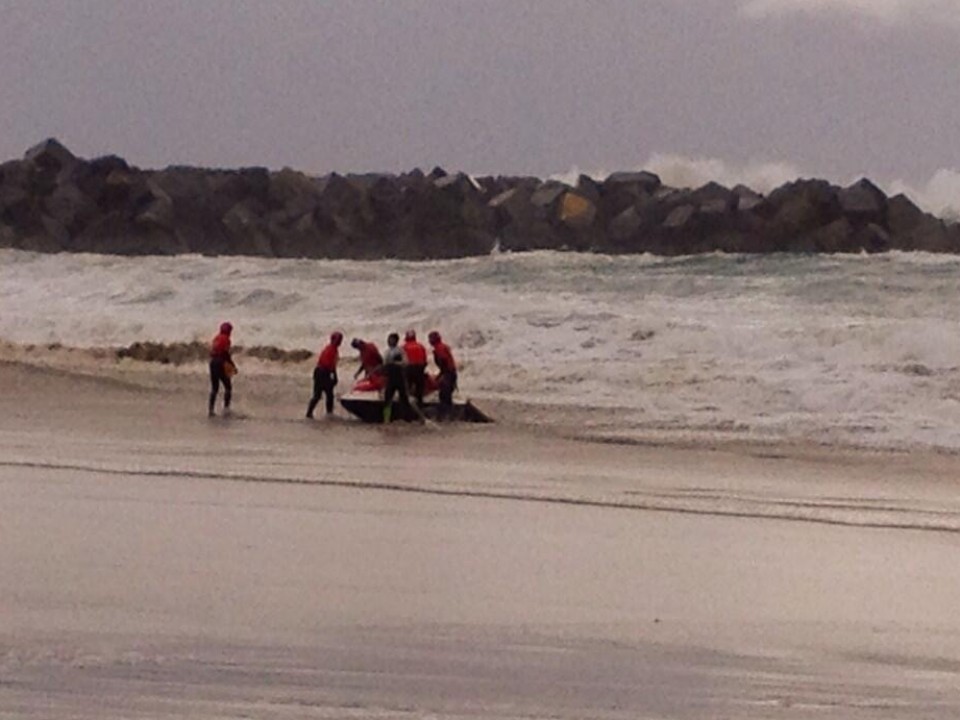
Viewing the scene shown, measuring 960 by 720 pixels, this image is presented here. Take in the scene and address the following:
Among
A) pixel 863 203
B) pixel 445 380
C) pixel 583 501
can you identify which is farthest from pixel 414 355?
pixel 863 203

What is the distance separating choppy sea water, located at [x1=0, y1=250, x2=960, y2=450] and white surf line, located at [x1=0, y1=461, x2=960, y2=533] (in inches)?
225

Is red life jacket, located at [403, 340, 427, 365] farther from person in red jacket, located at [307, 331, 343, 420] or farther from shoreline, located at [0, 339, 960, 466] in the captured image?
shoreline, located at [0, 339, 960, 466]

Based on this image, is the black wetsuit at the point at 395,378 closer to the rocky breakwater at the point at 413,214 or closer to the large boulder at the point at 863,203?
the rocky breakwater at the point at 413,214

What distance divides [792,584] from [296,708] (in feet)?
11.1

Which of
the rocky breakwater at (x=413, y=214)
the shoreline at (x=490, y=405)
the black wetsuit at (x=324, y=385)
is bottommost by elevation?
the shoreline at (x=490, y=405)

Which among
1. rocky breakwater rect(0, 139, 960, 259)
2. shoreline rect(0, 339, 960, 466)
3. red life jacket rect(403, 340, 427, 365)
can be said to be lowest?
shoreline rect(0, 339, 960, 466)

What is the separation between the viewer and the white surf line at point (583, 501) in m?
10.7

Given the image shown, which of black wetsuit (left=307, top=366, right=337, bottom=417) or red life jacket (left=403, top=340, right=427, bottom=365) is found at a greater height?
red life jacket (left=403, top=340, right=427, bottom=365)

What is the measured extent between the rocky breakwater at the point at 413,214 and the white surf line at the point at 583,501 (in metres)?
35.8

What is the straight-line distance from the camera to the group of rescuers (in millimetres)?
18484

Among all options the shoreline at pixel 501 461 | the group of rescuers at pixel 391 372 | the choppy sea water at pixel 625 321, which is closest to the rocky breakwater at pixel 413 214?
the choppy sea water at pixel 625 321

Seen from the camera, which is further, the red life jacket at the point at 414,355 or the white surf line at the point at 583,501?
the red life jacket at the point at 414,355

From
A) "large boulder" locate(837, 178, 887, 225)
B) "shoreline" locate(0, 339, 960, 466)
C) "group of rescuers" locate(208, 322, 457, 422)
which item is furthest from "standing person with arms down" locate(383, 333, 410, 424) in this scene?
"large boulder" locate(837, 178, 887, 225)

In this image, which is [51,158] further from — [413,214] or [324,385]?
[324,385]
